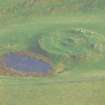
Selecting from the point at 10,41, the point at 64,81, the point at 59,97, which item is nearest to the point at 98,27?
the point at 10,41

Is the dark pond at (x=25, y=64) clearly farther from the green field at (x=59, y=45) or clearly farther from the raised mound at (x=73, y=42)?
the raised mound at (x=73, y=42)

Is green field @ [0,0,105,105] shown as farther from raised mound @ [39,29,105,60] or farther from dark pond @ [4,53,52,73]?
dark pond @ [4,53,52,73]

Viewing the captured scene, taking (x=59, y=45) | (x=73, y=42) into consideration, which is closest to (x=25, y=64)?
(x=59, y=45)

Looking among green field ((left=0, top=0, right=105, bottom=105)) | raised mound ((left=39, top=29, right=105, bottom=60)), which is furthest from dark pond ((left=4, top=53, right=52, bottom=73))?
raised mound ((left=39, top=29, right=105, bottom=60))

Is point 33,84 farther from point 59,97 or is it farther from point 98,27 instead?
point 98,27

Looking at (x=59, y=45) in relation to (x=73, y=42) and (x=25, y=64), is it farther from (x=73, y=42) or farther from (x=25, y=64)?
(x=25, y=64)
